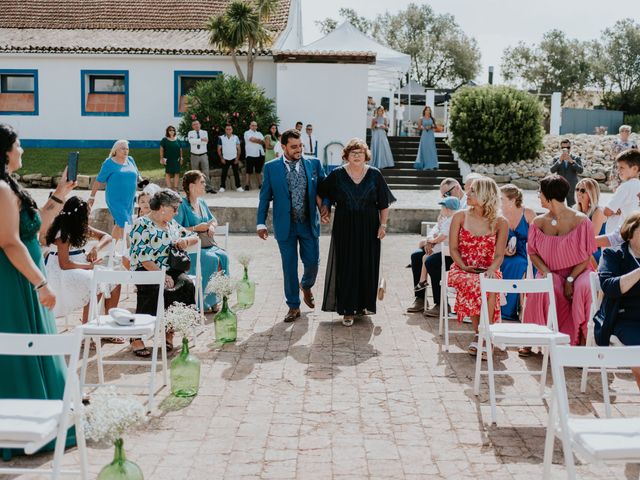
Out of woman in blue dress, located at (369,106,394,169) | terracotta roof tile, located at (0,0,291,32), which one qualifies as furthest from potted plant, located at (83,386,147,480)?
terracotta roof tile, located at (0,0,291,32)

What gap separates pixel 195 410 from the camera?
5.36m

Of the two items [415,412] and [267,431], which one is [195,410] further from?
[415,412]

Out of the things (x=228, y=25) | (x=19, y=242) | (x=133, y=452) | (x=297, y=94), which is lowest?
(x=133, y=452)

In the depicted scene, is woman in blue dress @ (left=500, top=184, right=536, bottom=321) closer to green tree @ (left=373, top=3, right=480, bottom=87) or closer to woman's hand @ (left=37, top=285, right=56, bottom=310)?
woman's hand @ (left=37, top=285, right=56, bottom=310)

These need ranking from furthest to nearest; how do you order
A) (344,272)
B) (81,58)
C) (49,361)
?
(81,58) < (344,272) < (49,361)

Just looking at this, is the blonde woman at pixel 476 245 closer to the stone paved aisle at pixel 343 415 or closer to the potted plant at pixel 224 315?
the stone paved aisle at pixel 343 415

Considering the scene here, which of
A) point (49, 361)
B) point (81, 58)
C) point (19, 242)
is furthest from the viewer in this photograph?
point (81, 58)

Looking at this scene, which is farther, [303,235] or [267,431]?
[303,235]

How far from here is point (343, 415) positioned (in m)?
5.32

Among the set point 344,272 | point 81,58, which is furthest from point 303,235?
point 81,58

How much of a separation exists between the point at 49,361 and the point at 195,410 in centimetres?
118

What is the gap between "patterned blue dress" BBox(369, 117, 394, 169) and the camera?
21969 mm

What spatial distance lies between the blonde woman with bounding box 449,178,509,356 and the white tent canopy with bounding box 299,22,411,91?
52.7ft

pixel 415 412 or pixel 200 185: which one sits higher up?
pixel 200 185
